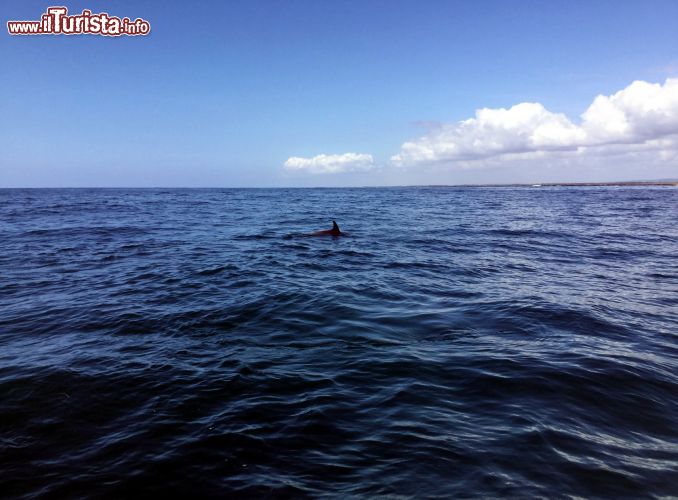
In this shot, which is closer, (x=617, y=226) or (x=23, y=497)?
(x=23, y=497)

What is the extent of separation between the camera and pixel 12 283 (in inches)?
537

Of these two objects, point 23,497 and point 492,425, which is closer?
point 23,497

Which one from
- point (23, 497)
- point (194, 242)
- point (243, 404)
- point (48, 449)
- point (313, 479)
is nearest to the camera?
point (23, 497)

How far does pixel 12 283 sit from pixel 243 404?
12591 mm

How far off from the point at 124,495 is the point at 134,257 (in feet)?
52.3

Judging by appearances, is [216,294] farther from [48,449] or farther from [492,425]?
[492,425]

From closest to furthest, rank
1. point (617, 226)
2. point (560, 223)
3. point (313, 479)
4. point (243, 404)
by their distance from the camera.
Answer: point (313, 479)
point (243, 404)
point (617, 226)
point (560, 223)

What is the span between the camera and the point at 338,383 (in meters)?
6.71

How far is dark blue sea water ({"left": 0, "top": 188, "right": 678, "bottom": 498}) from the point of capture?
4.61 m

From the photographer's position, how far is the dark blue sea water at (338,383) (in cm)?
461

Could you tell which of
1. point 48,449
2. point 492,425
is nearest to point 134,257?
point 48,449

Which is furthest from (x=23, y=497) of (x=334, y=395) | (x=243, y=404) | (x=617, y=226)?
(x=617, y=226)

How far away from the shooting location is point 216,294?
12195 millimetres

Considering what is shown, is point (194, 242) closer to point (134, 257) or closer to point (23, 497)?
point (134, 257)
